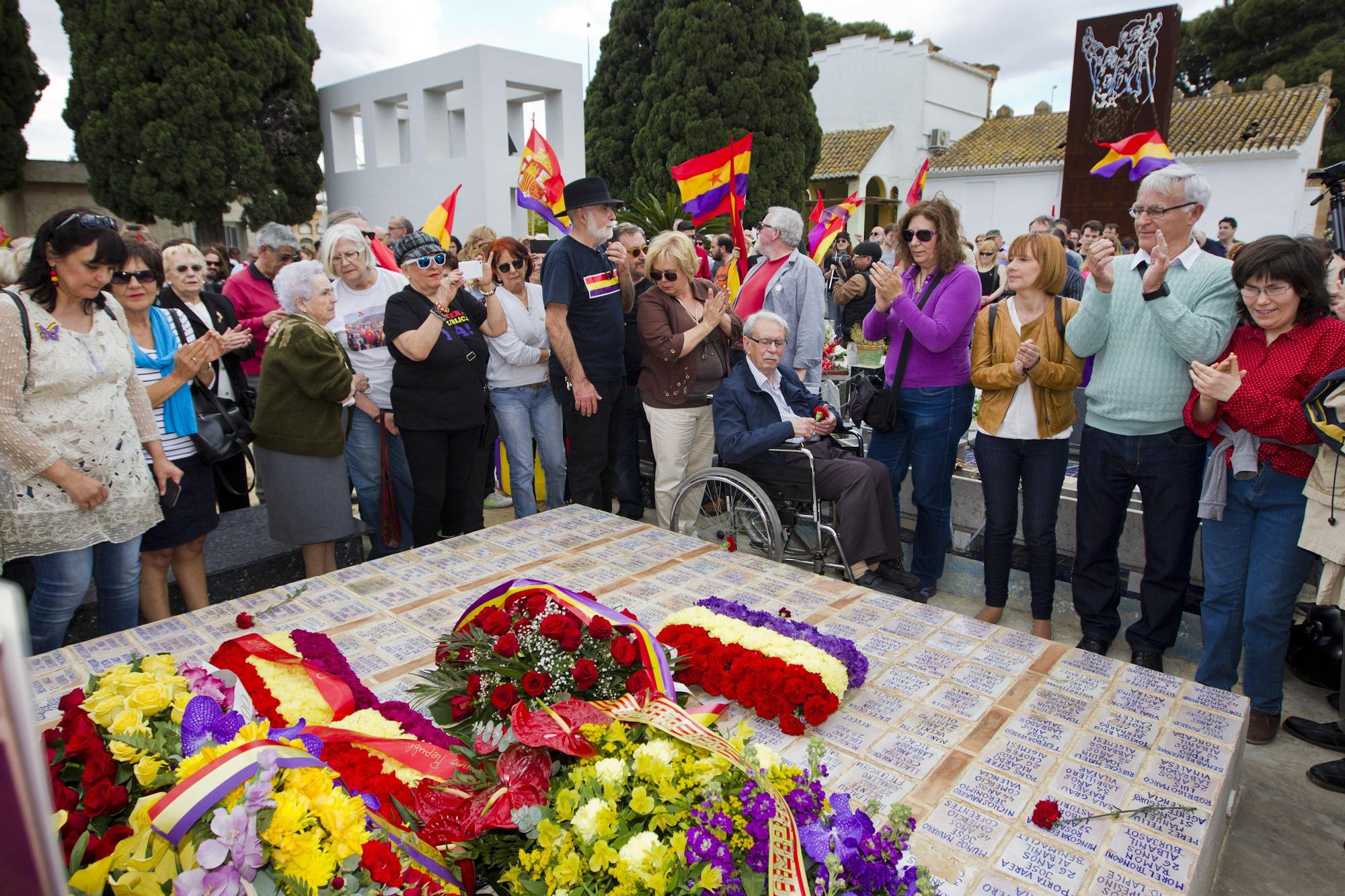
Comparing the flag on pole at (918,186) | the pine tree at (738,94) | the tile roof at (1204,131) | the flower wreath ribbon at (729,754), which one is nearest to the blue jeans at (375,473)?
the flower wreath ribbon at (729,754)

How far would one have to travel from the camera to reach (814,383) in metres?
5.18

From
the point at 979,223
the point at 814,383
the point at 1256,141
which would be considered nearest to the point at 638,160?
the point at 979,223

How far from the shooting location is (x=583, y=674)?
197 cm

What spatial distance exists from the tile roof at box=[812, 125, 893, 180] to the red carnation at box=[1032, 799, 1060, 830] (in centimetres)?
2651

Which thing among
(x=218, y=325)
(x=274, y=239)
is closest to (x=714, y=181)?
(x=274, y=239)

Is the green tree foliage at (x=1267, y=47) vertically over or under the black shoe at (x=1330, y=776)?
over

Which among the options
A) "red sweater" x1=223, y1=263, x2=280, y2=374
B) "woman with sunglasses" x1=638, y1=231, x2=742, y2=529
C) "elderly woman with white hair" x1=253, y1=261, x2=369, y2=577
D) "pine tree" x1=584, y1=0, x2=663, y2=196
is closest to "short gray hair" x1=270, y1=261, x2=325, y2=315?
"elderly woman with white hair" x1=253, y1=261, x2=369, y2=577

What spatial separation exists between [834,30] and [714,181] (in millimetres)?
36754

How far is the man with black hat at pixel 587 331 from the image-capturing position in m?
4.52

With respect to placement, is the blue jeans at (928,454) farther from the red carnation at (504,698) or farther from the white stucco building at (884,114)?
the white stucco building at (884,114)

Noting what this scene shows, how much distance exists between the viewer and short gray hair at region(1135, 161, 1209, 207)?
3.16 meters

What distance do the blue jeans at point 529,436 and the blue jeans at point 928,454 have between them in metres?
1.88

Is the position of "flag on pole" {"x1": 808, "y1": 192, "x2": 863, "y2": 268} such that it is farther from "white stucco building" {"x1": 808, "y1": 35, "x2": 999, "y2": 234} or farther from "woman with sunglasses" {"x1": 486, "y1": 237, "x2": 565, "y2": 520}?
"white stucco building" {"x1": 808, "y1": 35, "x2": 999, "y2": 234}

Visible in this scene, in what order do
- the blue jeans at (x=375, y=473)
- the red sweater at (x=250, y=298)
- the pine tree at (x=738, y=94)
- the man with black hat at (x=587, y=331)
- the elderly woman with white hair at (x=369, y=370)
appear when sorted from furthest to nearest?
the pine tree at (x=738, y=94) < the red sweater at (x=250, y=298) < the man with black hat at (x=587, y=331) < the blue jeans at (x=375, y=473) < the elderly woman with white hair at (x=369, y=370)
